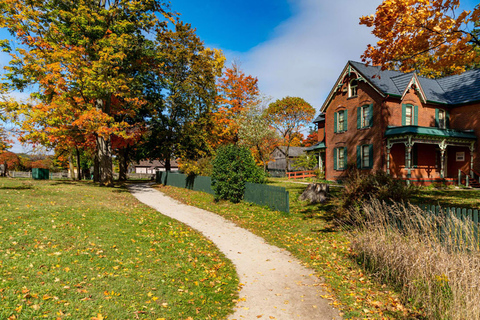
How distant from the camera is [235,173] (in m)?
16.5

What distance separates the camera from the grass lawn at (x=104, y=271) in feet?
14.8

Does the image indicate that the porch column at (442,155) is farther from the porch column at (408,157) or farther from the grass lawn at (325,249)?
the grass lawn at (325,249)

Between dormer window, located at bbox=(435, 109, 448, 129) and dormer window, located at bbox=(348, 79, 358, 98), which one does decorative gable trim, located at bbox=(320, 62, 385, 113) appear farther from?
dormer window, located at bbox=(435, 109, 448, 129)

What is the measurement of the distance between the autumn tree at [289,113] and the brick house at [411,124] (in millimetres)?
25287

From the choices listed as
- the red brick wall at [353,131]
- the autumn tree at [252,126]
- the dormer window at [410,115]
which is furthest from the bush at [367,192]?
the autumn tree at [252,126]

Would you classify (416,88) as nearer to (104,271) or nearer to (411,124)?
(411,124)

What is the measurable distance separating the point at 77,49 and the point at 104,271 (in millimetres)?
17190

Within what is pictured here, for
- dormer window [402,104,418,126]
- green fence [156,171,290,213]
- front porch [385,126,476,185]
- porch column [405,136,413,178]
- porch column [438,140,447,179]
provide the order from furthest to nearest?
dormer window [402,104,418,126] < porch column [438,140,447,179] < front porch [385,126,476,185] < porch column [405,136,413,178] < green fence [156,171,290,213]

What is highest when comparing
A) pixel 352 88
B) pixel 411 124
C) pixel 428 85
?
pixel 428 85

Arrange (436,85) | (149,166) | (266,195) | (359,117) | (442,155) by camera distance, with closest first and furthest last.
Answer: (266,195) → (442,155) → (359,117) → (436,85) → (149,166)

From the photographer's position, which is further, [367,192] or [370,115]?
[370,115]

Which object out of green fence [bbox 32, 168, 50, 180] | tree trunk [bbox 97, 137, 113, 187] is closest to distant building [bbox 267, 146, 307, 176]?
tree trunk [bbox 97, 137, 113, 187]

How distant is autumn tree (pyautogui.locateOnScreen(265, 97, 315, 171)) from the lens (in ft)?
168

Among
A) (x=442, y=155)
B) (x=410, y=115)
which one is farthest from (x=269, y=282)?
(x=410, y=115)
